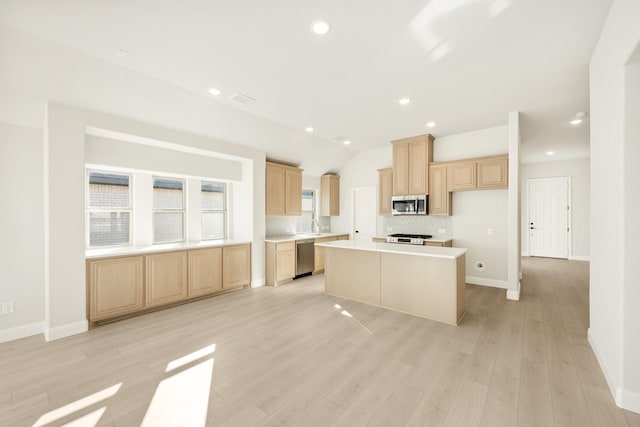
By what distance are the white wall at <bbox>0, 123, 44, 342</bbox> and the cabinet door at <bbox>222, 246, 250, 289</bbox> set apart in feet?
A: 7.35

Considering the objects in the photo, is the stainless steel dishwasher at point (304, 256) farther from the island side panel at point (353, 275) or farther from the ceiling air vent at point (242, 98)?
the ceiling air vent at point (242, 98)

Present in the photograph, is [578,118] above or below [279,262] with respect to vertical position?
above

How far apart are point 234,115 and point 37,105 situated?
217 cm

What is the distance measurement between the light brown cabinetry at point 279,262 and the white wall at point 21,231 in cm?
313

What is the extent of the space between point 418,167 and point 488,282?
2581mm

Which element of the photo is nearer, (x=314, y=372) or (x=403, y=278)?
(x=314, y=372)

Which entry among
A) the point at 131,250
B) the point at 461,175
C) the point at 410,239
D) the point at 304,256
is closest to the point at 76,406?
the point at 131,250

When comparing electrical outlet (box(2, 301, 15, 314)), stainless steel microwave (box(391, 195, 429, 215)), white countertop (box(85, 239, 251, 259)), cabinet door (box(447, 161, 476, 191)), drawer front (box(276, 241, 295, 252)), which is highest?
cabinet door (box(447, 161, 476, 191))

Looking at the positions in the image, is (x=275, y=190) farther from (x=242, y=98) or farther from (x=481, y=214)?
(x=481, y=214)

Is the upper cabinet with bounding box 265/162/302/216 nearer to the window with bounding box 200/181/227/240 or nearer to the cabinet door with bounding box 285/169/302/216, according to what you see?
the cabinet door with bounding box 285/169/302/216

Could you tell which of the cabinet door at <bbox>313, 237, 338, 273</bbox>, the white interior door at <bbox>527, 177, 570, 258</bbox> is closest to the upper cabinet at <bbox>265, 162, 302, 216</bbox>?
the cabinet door at <bbox>313, 237, 338, 273</bbox>

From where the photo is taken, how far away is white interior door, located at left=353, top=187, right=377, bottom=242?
6770 millimetres

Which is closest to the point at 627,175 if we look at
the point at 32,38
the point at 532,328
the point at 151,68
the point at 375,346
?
the point at 532,328

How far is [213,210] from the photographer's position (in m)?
5.25
